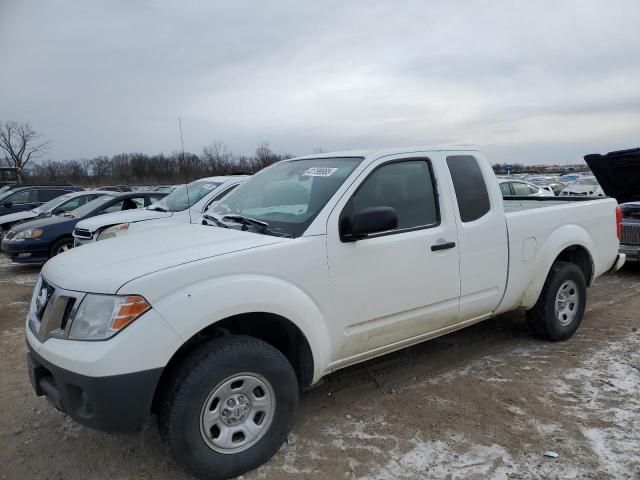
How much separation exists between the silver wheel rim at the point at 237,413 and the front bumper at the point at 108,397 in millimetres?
322

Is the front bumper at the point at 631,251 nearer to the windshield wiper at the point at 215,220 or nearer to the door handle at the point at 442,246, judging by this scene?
the door handle at the point at 442,246

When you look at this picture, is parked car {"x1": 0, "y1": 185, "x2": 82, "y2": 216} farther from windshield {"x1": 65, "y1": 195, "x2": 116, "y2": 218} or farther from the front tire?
the front tire

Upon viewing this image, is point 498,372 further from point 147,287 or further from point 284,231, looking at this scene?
point 147,287

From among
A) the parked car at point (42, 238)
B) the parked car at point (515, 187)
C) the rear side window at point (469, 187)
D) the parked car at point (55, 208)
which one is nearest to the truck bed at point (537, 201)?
the rear side window at point (469, 187)

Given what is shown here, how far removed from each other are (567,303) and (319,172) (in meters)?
2.92

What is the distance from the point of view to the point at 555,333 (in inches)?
187

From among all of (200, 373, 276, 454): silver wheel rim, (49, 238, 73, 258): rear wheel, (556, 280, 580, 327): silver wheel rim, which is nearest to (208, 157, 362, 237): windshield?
(200, 373, 276, 454): silver wheel rim

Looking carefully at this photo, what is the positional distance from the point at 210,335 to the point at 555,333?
344 centimetres

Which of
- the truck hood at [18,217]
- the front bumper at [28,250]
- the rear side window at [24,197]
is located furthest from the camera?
the rear side window at [24,197]

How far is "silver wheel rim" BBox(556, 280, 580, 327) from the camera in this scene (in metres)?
4.77

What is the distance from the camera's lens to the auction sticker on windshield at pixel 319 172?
11.8 feet

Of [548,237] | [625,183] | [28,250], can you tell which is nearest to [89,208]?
[28,250]

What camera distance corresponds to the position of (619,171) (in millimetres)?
8438

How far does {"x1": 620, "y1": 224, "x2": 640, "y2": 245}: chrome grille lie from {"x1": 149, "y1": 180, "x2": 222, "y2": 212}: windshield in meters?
6.62
